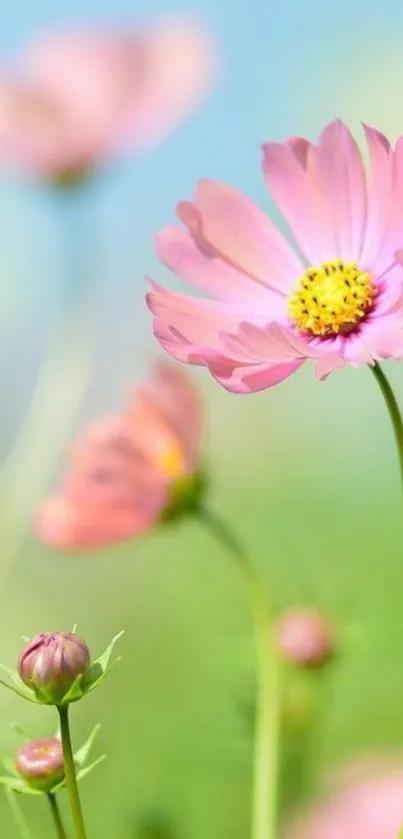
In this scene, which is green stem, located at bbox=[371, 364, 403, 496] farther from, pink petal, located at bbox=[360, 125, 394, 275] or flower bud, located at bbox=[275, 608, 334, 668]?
flower bud, located at bbox=[275, 608, 334, 668]

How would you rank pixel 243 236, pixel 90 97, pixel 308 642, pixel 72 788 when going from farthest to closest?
pixel 90 97 → pixel 308 642 → pixel 243 236 → pixel 72 788

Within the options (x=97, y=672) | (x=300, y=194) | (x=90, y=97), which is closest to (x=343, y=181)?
(x=300, y=194)

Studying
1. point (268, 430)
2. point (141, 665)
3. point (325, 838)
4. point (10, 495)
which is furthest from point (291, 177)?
point (268, 430)

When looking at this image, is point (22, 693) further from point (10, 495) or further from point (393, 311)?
point (10, 495)

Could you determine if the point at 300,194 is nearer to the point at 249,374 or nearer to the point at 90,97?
the point at 249,374

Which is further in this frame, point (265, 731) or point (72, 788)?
point (265, 731)

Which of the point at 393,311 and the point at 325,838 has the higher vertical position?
the point at 393,311

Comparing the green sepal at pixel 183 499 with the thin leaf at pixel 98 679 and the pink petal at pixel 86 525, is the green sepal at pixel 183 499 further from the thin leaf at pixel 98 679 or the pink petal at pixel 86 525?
the thin leaf at pixel 98 679

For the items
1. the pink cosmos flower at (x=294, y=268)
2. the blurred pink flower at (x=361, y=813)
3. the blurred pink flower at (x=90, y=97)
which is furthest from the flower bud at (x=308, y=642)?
the blurred pink flower at (x=90, y=97)
